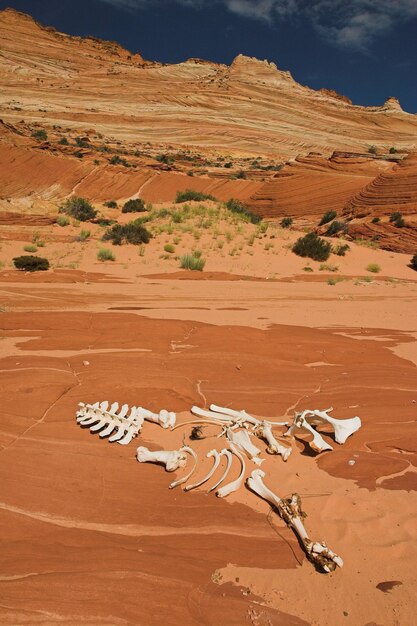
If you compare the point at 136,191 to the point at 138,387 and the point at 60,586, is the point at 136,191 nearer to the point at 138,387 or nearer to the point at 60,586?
the point at 138,387

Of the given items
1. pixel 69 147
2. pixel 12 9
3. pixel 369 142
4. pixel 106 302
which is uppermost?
pixel 12 9

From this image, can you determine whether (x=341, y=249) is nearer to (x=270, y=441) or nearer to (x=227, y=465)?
(x=270, y=441)

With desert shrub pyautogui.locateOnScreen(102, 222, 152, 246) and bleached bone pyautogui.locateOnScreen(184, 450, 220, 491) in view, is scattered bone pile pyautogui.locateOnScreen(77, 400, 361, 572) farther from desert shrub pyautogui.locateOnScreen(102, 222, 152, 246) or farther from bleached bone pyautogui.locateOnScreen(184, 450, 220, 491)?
desert shrub pyautogui.locateOnScreen(102, 222, 152, 246)

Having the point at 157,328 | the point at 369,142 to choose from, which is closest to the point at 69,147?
the point at 157,328

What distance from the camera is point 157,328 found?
18.9 ft

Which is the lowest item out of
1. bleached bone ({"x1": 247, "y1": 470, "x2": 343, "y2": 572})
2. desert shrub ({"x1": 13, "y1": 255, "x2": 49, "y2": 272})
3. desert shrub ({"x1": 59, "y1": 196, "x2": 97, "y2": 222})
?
desert shrub ({"x1": 13, "y1": 255, "x2": 49, "y2": 272})

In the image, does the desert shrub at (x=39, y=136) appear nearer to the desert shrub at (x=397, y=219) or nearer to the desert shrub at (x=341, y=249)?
the desert shrub at (x=341, y=249)

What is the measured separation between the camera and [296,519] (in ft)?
7.39

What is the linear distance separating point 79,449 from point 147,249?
1433 centimetres

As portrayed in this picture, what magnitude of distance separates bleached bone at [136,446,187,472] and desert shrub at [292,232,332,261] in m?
15.2

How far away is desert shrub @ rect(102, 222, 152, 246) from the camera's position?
55.9ft

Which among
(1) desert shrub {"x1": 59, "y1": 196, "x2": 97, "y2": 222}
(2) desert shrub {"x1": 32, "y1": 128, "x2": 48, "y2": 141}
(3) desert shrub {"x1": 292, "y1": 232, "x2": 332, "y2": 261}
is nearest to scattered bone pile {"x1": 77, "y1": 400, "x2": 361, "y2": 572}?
(3) desert shrub {"x1": 292, "y1": 232, "x2": 332, "y2": 261}

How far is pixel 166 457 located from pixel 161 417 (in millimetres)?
570

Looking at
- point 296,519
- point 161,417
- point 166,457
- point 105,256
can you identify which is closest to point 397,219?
point 105,256
